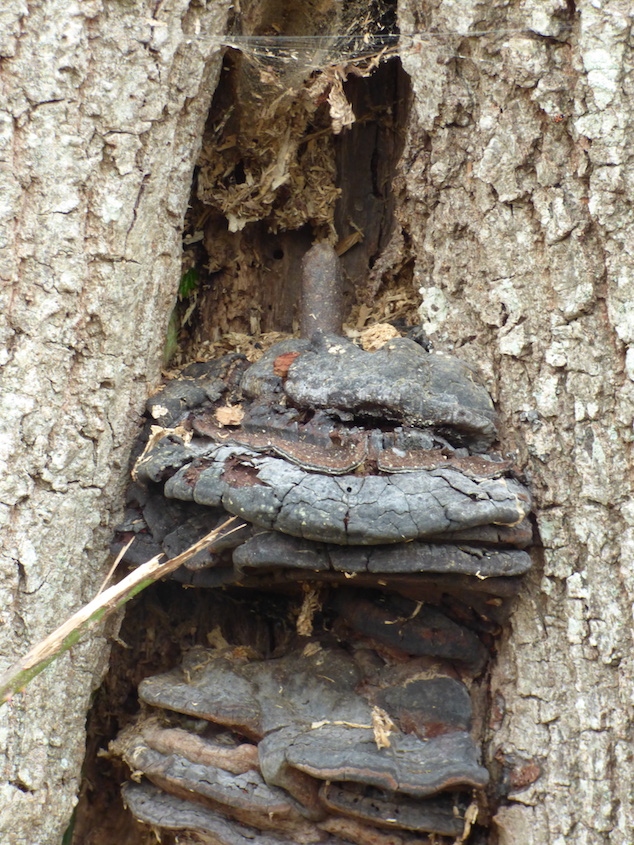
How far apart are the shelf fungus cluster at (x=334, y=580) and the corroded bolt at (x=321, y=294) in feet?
0.21

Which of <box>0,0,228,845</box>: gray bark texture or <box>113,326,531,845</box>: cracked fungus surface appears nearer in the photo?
<box>113,326,531,845</box>: cracked fungus surface

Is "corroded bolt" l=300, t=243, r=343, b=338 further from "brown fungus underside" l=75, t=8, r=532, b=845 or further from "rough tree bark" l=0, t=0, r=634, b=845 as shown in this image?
"rough tree bark" l=0, t=0, r=634, b=845

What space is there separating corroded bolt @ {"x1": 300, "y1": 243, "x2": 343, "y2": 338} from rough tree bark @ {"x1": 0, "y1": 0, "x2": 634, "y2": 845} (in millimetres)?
365

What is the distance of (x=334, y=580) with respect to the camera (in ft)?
7.38

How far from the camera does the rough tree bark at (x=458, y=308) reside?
2.26 m

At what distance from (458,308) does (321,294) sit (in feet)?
1.57

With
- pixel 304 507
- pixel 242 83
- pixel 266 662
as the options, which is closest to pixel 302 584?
pixel 266 662

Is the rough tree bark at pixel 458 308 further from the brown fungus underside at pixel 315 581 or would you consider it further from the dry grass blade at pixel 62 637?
the dry grass blade at pixel 62 637

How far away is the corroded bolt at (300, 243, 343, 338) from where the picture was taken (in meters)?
2.68

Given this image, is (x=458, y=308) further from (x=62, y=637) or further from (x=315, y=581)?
(x=62, y=637)

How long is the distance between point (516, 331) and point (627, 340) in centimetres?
35

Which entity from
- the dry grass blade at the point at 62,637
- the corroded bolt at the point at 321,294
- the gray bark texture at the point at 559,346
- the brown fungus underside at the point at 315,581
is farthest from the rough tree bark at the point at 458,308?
the dry grass blade at the point at 62,637

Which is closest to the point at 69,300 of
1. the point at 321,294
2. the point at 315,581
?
the point at 321,294

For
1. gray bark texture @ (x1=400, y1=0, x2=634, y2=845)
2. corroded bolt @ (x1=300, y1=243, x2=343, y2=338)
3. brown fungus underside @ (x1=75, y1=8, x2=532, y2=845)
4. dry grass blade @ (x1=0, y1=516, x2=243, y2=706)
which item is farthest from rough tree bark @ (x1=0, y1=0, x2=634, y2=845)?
dry grass blade @ (x1=0, y1=516, x2=243, y2=706)
